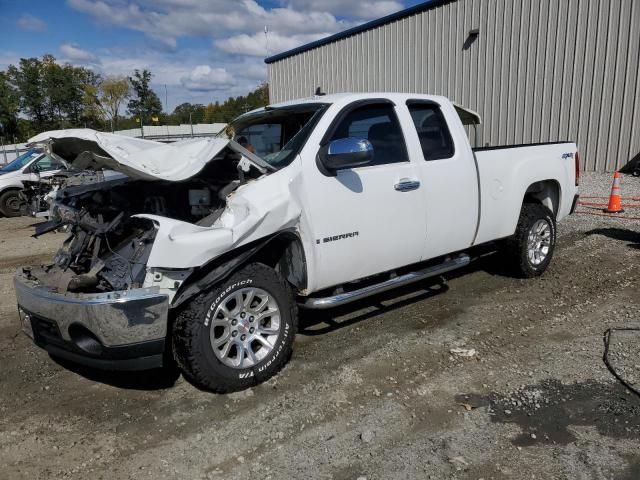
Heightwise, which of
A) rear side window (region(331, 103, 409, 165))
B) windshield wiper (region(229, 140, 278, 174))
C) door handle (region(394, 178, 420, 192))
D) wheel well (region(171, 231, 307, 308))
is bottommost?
wheel well (region(171, 231, 307, 308))

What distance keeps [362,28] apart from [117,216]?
52.2ft

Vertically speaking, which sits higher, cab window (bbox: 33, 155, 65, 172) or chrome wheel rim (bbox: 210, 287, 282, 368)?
cab window (bbox: 33, 155, 65, 172)

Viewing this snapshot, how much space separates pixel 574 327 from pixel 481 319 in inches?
31.3

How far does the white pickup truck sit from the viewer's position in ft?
Result: 10.6

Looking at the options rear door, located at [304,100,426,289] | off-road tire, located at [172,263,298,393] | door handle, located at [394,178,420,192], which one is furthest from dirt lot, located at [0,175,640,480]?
door handle, located at [394,178,420,192]

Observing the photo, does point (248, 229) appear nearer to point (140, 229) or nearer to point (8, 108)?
point (140, 229)

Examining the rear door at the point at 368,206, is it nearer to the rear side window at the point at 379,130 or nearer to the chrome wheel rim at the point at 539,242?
the rear side window at the point at 379,130

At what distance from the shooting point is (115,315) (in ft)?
10.1

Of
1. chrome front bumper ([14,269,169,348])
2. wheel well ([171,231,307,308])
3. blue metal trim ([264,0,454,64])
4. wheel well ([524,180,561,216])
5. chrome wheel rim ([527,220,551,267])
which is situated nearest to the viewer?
chrome front bumper ([14,269,169,348])

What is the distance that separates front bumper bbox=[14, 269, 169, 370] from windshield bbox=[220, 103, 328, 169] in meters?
1.39

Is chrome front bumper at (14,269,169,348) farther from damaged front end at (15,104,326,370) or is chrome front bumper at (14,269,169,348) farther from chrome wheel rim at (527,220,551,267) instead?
chrome wheel rim at (527,220,551,267)

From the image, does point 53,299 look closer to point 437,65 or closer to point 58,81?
point 437,65

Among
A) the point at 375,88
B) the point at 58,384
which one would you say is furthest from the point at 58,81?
the point at 58,384

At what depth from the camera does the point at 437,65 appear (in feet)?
51.0
